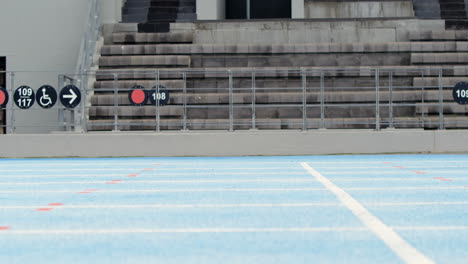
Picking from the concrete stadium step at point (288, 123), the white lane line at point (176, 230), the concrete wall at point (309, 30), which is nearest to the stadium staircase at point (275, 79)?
the concrete stadium step at point (288, 123)

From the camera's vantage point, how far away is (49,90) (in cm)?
1580

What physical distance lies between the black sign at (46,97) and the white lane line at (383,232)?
950 cm

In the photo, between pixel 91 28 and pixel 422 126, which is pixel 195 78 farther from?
pixel 422 126

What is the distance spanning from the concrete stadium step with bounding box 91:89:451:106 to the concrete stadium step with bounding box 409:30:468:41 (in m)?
2.70

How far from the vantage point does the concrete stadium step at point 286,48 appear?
1919cm

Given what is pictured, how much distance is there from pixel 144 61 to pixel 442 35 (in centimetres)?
800

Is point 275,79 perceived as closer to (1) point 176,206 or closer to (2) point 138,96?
(2) point 138,96

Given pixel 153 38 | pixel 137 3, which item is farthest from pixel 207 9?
pixel 137 3

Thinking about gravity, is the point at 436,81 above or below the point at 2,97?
above

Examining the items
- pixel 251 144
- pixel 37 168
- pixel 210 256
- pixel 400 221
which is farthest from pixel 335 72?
pixel 210 256

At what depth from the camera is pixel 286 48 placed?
63.5 ft

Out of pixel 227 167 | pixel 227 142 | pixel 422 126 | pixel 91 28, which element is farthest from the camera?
pixel 91 28

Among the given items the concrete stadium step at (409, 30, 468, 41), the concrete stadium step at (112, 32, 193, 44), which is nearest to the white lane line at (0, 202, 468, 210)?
the concrete stadium step at (112, 32, 193, 44)

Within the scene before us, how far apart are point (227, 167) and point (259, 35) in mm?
9313
